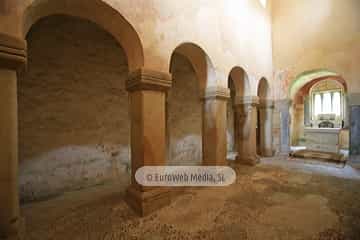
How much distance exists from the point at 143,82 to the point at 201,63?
1968 mm

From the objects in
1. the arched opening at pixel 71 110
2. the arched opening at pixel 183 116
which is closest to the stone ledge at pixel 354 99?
the arched opening at pixel 183 116

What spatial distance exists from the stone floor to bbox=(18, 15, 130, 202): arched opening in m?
0.49

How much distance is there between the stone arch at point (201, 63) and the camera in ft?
13.0

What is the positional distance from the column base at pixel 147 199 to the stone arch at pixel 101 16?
1988mm

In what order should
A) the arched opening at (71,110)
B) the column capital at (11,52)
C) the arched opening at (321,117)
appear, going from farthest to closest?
the arched opening at (321,117), the arched opening at (71,110), the column capital at (11,52)

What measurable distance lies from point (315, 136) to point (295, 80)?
183 inches

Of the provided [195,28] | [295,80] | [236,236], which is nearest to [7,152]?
[236,236]

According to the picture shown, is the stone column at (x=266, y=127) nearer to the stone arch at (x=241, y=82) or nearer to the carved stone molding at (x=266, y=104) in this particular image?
the carved stone molding at (x=266, y=104)

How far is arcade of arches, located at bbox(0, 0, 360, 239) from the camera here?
261cm

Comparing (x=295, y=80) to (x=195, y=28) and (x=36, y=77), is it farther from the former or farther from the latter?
(x=36, y=77)

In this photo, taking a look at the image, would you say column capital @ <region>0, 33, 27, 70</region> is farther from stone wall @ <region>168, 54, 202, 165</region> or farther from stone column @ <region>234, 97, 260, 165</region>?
stone column @ <region>234, 97, 260, 165</region>

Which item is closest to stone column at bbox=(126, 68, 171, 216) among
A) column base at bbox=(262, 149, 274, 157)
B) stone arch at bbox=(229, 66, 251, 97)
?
stone arch at bbox=(229, 66, 251, 97)

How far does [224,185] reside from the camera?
4000 mm

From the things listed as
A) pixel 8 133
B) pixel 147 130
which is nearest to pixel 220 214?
pixel 147 130
